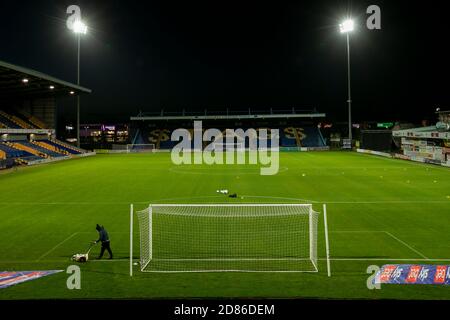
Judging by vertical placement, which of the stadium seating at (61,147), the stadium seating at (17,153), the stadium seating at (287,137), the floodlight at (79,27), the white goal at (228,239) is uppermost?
the floodlight at (79,27)

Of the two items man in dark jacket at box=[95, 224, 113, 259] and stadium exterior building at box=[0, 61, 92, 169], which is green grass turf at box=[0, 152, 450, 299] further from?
stadium exterior building at box=[0, 61, 92, 169]

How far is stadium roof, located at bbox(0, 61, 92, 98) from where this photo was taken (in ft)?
126

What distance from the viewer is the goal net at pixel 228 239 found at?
35.3ft

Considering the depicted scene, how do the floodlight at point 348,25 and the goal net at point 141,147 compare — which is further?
the goal net at point 141,147

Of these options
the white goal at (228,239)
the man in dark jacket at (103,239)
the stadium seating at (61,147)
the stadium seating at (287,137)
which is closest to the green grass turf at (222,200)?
the man in dark jacket at (103,239)

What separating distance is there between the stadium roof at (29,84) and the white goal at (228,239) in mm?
26813

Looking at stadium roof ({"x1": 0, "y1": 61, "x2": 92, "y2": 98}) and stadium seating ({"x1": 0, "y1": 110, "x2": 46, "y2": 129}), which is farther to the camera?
stadium seating ({"x1": 0, "y1": 110, "x2": 46, "y2": 129})

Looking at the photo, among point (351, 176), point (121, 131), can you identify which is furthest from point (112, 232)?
point (121, 131)

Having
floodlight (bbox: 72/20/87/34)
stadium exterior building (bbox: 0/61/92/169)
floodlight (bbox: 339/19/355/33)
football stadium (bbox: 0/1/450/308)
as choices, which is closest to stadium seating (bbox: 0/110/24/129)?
stadium exterior building (bbox: 0/61/92/169)

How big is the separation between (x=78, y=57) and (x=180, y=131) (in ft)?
87.9

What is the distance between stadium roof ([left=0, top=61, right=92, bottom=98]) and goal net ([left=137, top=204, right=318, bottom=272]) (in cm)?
2671

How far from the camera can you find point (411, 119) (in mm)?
89750

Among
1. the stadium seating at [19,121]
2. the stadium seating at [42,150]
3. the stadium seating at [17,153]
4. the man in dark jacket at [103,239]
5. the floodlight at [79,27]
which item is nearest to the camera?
the man in dark jacket at [103,239]

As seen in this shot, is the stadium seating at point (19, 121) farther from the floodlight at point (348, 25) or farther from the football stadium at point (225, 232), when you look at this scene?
the floodlight at point (348, 25)
